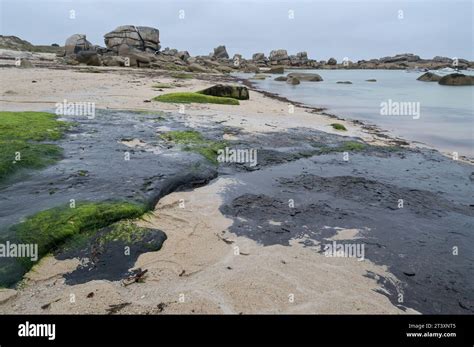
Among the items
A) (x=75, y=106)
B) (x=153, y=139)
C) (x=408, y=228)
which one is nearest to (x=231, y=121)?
(x=153, y=139)

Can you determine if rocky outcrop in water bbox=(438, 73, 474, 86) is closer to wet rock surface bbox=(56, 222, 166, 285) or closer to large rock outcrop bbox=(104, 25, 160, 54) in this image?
large rock outcrop bbox=(104, 25, 160, 54)

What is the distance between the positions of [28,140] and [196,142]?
3.64 m

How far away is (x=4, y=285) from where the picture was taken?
11.2ft

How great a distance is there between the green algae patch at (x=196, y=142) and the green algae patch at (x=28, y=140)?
103 inches

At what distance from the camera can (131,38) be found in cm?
5788

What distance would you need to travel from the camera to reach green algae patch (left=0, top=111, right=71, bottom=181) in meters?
6.22

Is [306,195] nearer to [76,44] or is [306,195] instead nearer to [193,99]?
[193,99]

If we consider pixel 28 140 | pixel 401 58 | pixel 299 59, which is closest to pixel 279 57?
pixel 299 59

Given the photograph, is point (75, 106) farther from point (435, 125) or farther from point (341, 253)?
point (435, 125)

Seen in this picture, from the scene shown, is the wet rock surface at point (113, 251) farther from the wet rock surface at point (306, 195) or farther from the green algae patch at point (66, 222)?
the green algae patch at point (66, 222)

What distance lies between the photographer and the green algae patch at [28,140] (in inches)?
245

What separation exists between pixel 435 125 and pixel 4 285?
58.5 ft
